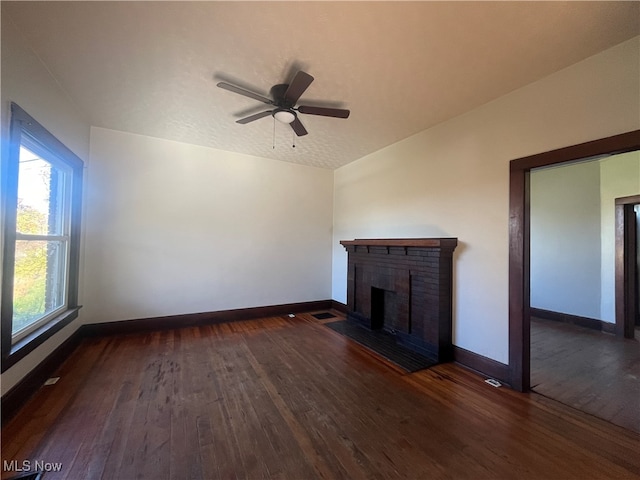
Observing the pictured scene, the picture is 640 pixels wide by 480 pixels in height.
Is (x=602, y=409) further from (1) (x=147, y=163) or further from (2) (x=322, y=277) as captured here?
(1) (x=147, y=163)

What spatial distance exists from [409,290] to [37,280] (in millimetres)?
3891

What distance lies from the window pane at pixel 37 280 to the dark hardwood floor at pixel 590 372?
453cm

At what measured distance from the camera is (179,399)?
2.11m

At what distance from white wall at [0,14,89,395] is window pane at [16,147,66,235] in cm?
33

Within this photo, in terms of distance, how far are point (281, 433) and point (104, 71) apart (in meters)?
3.30

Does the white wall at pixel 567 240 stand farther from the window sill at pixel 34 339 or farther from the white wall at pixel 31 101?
the window sill at pixel 34 339

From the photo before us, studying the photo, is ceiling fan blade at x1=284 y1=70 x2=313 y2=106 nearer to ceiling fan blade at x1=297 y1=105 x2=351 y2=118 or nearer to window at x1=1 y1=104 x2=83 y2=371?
ceiling fan blade at x1=297 y1=105 x2=351 y2=118

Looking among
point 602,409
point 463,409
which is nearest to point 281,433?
point 463,409

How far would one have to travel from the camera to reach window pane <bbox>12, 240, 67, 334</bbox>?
2.13m

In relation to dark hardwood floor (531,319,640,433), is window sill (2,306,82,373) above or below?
above

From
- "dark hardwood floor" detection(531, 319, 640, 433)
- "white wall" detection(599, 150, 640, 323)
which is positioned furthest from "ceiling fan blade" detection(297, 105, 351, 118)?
"white wall" detection(599, 150, 640, 323)

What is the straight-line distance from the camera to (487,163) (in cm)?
265

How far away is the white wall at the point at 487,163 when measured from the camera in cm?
194

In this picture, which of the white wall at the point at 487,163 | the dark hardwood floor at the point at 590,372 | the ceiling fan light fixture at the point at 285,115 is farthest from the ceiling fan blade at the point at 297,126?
the dark hardwood floor at the point at 590,372
